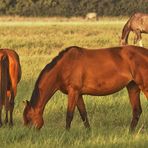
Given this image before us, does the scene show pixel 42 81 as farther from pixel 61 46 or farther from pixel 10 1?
pixel 10 1

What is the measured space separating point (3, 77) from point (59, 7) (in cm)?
5755

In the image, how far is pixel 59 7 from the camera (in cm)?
6662

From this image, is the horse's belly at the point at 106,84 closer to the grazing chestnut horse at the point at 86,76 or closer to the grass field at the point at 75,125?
the grazing chestnut horse at the point at 86,76

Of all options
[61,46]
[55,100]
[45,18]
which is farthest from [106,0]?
[55,100]

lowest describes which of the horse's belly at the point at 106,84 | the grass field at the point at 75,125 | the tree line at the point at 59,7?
the tree line at the point at 59,7

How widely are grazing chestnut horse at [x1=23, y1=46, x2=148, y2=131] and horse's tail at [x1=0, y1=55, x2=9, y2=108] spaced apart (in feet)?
2.42

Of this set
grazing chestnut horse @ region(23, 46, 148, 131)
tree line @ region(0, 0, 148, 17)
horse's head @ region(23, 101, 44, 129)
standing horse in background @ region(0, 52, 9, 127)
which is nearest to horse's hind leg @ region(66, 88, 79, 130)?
grazing chestnut horse @ region(23, 46, 148, 131)

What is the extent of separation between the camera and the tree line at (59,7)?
6600cm

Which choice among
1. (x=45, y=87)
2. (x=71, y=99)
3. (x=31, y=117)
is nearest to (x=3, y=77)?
(x=45, y=87)

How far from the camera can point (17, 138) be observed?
7574mm

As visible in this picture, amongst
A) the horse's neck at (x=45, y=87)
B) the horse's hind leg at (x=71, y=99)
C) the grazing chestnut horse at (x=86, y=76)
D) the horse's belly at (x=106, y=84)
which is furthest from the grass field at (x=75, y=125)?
the horse's belly at (x=106, y=84)

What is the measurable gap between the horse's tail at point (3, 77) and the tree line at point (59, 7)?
5562 centimetres

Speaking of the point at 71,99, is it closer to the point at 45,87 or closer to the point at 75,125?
the point at 45,87

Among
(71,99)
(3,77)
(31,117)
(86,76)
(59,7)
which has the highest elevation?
(86,76)
